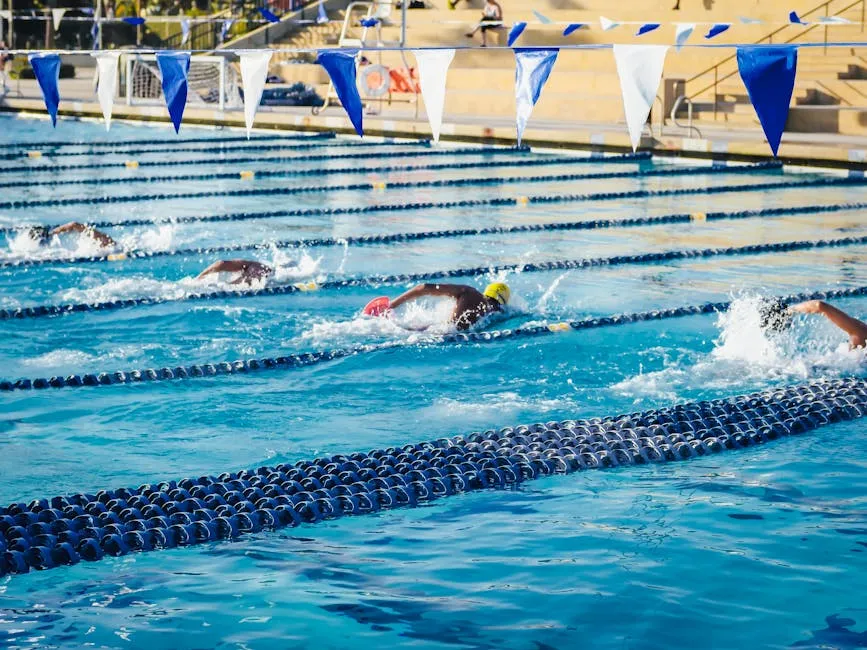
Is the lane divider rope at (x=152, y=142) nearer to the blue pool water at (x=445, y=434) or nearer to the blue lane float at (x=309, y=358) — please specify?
the blue pool water at (x=445, y=434)

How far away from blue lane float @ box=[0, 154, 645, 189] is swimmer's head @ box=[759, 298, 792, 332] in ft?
24.1

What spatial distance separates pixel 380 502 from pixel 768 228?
6795 millimetres

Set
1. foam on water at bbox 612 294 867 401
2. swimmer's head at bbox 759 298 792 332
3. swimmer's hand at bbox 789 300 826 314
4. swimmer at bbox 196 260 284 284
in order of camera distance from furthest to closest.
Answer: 1. swimmer at bbox 196 260 284 284
2. swimmer's head at bbox 759 298 792 332
3. foam on water at bbox 612 294 867 401
4. swimmer's hand at bbox 789 300 826 314

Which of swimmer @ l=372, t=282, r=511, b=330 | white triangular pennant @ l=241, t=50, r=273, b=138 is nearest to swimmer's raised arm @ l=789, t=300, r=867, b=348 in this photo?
swimmer @ l=372, t=282, r=511, b=330

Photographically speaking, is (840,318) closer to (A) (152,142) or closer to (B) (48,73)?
(B) (48,73)

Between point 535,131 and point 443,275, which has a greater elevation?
point 535,131

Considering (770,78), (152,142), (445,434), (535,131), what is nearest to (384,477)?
(445,434)

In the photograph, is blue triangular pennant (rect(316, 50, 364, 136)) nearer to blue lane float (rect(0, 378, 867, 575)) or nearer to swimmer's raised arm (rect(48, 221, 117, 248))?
swimmer's raised arm (rect(48, 221, 117, 248))

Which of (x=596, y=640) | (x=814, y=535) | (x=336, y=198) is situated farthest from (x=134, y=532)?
(x=336, y=198)

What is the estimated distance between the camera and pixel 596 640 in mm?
3389

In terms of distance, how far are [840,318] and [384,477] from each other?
2.55 m

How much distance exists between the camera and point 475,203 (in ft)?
38.9

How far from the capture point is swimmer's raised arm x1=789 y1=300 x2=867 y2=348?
577 cm

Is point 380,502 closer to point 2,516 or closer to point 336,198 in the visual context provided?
point 2,516
